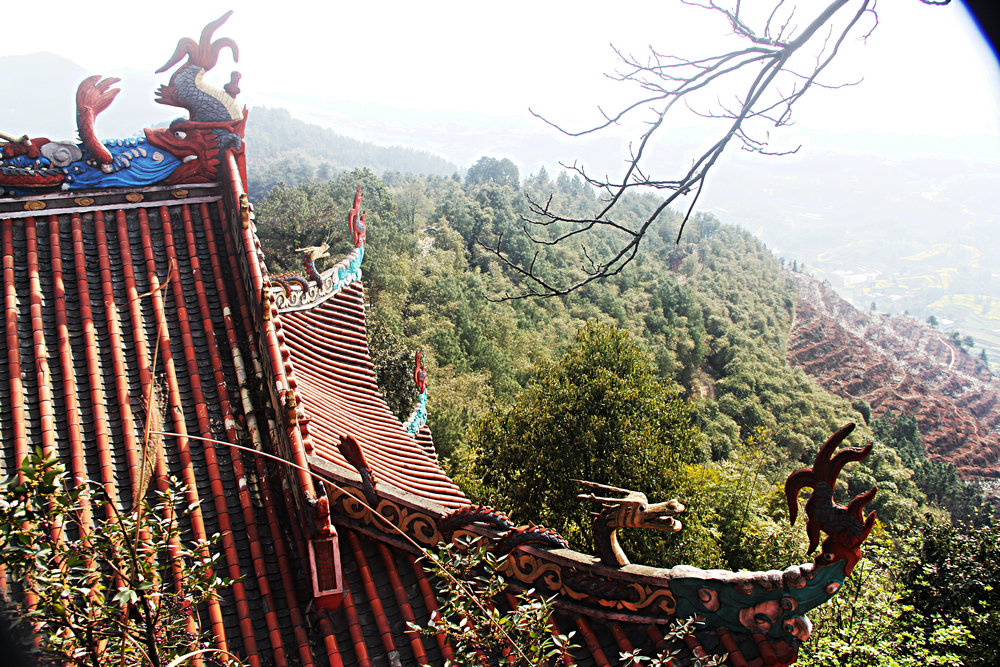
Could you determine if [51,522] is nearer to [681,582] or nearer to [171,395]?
[171,395]

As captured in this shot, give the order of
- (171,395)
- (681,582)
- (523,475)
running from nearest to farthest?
(681,582), (171,395), (523,475)

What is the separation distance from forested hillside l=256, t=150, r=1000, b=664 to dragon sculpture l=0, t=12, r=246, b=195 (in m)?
3.74

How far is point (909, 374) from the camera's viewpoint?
250ft

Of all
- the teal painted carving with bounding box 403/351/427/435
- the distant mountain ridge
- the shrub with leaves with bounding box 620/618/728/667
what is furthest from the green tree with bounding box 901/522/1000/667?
the distant mountain ridge

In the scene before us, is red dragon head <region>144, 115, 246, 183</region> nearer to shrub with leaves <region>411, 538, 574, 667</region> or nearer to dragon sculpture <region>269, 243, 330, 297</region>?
dragon sculpture <region>269, 243, 330, 297</region>

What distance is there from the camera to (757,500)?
61.5 feet

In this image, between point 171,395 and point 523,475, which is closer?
point 171,395

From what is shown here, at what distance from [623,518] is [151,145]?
5.02 m

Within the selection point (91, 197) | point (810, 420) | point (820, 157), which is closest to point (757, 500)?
point (91, 197)

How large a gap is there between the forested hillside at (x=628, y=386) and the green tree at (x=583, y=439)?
47mm

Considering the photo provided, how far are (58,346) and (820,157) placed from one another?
594ft

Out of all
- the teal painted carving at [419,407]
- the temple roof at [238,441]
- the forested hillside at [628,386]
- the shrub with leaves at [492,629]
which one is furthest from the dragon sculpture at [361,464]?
the teal painted carving at [419,407]

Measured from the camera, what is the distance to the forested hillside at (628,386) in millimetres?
16609

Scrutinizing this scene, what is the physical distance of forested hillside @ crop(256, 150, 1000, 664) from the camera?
16609mm
